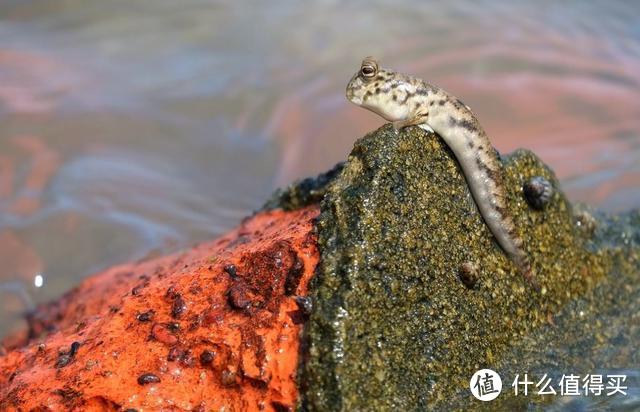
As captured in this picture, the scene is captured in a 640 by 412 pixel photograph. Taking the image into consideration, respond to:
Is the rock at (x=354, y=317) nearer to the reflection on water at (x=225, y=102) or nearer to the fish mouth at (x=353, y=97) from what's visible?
the fish mouth at (x=353, y=97)

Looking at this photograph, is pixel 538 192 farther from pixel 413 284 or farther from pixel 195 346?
pixel 195 346

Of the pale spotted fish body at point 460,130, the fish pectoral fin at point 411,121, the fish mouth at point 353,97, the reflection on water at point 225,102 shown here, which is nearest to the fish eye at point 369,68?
the pale spotted fish body at point 460,130

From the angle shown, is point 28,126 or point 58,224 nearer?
point 58,224

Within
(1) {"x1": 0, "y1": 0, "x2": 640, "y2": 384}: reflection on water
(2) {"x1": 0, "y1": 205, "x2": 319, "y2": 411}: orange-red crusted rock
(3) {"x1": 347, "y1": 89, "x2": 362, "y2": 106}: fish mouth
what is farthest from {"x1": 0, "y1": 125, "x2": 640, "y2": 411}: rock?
(1) {"x1": 0, "y1": 0, "x2": 640, "y2": 384}: reflection on water

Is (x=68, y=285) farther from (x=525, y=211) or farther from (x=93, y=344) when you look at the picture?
(x=525, y=211)

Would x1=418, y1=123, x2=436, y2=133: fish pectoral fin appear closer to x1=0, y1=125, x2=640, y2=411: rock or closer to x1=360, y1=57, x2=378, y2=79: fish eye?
x1=0, y1=125, x2=640, y2=411: rock

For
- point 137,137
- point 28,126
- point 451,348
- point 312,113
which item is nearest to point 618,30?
point 312,113

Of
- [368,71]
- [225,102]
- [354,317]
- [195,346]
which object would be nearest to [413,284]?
[354,317]
